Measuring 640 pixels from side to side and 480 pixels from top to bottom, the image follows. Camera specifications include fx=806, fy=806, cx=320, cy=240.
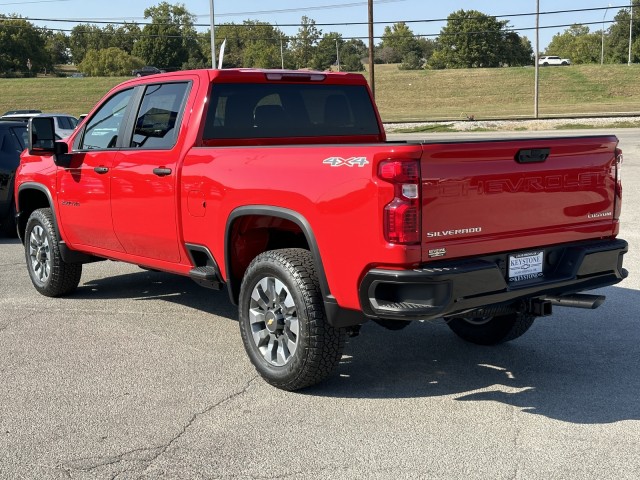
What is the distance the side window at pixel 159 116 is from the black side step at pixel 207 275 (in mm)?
927

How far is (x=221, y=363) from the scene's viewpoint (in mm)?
5609

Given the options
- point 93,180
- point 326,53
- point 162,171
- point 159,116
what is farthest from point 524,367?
point 326,53

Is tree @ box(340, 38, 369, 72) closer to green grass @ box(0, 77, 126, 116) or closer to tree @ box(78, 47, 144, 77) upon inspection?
tree @ box(78, 47, 144, 77)

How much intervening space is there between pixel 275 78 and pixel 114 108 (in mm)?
1465

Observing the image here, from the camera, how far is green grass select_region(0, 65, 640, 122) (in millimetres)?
62938

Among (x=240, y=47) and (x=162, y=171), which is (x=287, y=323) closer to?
(x=162, y=171)

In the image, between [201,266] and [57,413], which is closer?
[57,413]

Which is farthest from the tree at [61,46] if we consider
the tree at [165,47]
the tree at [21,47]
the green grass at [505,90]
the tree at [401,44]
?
the green grass at [505,90]

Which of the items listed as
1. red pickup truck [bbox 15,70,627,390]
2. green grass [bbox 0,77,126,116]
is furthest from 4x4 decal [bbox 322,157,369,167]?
green grass [bbox 0,77,126,116]

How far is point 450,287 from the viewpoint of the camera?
4242 millimetres

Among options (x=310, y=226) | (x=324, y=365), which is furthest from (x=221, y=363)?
(x=310, y=226)

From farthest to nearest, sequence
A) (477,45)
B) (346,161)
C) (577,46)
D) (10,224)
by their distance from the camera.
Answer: (577,46) < (477,45) < (10,224) < (346,161)

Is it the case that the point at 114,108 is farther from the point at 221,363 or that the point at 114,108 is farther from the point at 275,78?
the point at 221,363

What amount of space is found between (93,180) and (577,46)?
138602 mm
